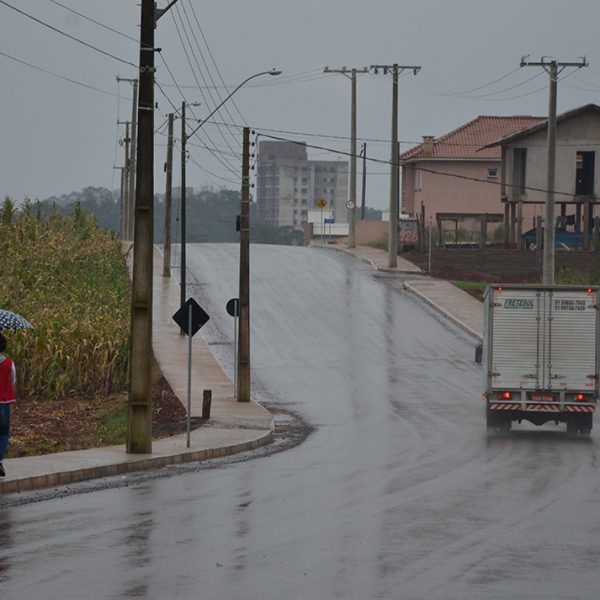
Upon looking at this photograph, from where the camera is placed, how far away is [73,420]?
32281 mm

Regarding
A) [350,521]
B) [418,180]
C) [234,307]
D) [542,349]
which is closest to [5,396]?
[350,521]

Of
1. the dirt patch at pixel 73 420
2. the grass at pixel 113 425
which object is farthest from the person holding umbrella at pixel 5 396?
the grass at pixel 113 425

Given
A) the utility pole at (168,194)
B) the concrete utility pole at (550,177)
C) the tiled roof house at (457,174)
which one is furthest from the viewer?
the tiled roof house at (457,174)

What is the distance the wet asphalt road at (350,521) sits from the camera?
1245 cm

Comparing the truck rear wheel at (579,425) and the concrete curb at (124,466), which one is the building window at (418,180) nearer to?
the truck rear wheel at (579,425)

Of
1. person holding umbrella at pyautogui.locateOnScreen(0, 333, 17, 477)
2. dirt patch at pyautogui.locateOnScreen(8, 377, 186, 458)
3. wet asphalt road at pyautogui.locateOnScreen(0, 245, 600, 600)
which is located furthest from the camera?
dirt patch at pyautogui.locateOnScreen(8, 377, 186, 458)

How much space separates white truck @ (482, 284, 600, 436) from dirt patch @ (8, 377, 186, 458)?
6927 mm

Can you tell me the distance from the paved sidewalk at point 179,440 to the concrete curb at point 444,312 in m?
9.53

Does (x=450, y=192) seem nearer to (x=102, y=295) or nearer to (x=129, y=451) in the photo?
(x=102, y=295)

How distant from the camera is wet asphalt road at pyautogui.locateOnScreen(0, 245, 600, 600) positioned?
12.5 m

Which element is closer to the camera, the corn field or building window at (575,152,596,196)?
the corn field

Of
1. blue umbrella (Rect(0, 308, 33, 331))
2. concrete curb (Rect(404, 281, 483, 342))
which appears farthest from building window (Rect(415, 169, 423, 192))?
blue umbrella (Rect(0, 308, 33, 331))

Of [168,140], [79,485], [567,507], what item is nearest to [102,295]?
[168,140]

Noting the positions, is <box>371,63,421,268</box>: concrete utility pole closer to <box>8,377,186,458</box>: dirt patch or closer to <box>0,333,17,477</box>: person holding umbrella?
<box>8,377,186,458</box>: dirt patch
